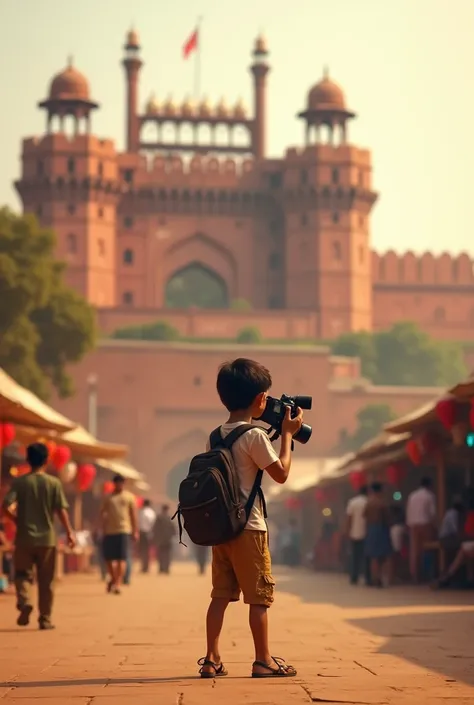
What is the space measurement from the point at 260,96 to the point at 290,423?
2924 inches

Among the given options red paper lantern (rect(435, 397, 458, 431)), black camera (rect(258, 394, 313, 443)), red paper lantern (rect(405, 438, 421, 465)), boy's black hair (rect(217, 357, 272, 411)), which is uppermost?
red paper lantern (rect(435, 397, 458, 431))

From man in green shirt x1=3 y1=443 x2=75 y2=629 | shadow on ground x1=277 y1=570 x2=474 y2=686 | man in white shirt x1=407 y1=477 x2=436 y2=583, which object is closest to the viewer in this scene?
shadow on ground x1=277 y1=570 x2=474 y2=686

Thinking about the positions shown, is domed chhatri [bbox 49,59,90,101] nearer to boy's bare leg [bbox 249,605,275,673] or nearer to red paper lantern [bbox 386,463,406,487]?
red paper lantern [bbox 386,463,406,487]

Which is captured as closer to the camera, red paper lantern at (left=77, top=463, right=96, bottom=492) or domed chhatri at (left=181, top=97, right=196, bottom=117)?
red paper lantern at (left=77, top=463, right=96, bottom=492)

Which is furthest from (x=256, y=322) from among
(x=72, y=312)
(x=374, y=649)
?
(x=374, y=649)

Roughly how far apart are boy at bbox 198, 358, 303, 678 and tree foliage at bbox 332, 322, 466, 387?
68667mm

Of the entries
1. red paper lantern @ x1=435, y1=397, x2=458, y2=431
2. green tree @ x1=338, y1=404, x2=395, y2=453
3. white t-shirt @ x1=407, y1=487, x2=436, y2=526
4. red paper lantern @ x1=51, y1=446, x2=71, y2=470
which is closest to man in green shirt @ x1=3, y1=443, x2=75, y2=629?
red paper lantern @ x1=435, y1=397, x2=458, y2=431

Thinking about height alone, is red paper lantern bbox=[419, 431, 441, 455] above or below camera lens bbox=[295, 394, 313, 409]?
above

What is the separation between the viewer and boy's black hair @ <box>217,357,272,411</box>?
6.11 meters

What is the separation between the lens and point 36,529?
905 centimetres

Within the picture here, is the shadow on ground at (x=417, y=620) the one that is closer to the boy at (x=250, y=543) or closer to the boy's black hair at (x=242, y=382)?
the boy at (x=250, y=543)

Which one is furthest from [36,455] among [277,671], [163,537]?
[163,537]

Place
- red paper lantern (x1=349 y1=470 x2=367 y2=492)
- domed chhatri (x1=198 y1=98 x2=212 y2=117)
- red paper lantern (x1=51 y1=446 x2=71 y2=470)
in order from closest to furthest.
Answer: red paper lantern (x1=51 y1=446 x2=71 y2=470) → red paper lantern (x1=349 y1=470 x2=367 y2=492) → domed chhatri (x1=198 y1=98 x2=212 y2=117)

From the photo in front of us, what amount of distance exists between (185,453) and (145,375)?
318 centimetres
